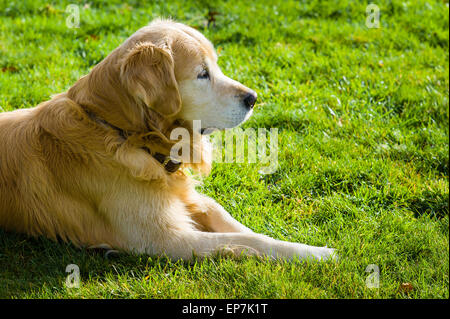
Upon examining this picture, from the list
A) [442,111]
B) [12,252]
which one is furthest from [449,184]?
[12,252]

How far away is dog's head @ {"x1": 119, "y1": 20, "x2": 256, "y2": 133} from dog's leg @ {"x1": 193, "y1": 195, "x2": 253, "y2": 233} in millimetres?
571

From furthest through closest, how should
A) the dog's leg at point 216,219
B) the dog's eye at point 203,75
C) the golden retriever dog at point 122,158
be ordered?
the dog's leg at point 216,219 < the dog's eye at point 203,75 < the golden retriever dog at point 122,158

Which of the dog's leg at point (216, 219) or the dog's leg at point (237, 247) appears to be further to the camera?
the dog's leg at point (216, 219)

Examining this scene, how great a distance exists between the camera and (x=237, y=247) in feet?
10.7

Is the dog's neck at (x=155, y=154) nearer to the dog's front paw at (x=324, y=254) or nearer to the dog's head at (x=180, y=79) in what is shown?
the dog's head at (x=180, y=79)

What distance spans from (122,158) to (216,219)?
0.86 meters

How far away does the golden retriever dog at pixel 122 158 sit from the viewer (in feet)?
10.6

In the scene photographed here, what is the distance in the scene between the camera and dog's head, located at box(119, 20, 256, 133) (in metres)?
3.17

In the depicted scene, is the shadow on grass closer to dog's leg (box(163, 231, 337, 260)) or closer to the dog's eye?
dog's leg (box(163, 231, 337, 260))

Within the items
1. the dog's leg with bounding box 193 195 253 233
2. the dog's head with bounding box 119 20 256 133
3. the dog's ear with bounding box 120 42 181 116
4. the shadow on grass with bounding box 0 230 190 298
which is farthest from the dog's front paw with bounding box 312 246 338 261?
the dog's ear with bounding box 120 42 181 116

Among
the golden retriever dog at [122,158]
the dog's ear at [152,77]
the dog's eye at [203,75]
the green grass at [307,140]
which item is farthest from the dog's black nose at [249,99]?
the green grass at [307,140]

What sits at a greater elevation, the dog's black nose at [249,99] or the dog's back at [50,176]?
the dog's black nose at [249,99]

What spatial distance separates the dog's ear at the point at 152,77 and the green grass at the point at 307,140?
1000mm

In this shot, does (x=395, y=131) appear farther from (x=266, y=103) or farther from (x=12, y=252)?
(x=12, y=252)
